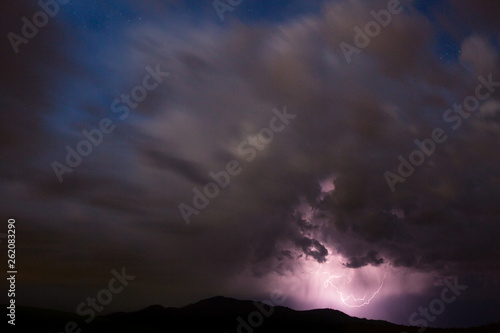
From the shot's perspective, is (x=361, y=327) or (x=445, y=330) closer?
(x=445, y=330)

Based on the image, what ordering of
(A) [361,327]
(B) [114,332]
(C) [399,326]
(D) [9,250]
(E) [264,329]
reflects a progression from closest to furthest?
(D) [9,250] < (B) [114,332] < (C) [399,326] < (A) [361,327] < (E) [264,329]

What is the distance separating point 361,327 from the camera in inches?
→ 4203

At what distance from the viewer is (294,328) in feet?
565

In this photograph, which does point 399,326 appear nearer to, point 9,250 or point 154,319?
point 9,250

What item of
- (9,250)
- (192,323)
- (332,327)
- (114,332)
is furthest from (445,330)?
(192,323)

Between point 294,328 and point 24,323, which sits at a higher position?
point 294,328

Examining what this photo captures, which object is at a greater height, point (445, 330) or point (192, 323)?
point (192, 323)

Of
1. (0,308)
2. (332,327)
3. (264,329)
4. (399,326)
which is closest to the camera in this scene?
(0,308)

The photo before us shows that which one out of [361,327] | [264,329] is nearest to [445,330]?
[361,327]

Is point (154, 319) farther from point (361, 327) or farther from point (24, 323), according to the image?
point (24, 323)

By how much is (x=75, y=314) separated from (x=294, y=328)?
421 ft

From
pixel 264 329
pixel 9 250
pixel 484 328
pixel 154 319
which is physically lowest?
pixel 484 328

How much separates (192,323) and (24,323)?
152 metres

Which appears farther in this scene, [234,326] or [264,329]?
[234,326]
